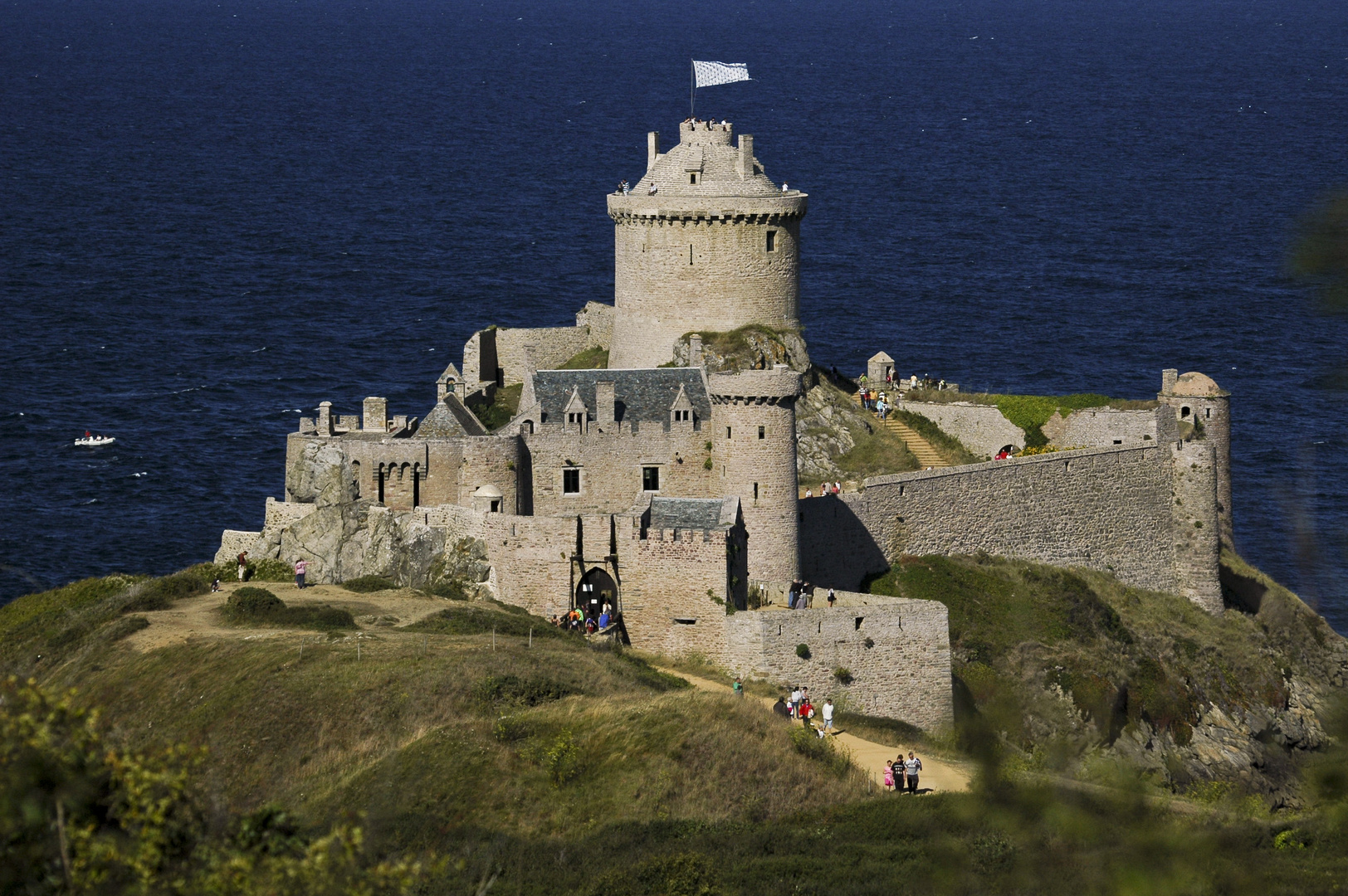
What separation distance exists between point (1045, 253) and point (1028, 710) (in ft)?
344

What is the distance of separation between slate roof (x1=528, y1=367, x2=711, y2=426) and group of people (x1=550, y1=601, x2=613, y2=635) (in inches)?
305

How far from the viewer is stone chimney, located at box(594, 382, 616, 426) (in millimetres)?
61406

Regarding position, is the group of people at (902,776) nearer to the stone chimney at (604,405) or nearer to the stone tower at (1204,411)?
the stone chimney at (604,405)

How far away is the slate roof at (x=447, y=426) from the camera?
6216cm

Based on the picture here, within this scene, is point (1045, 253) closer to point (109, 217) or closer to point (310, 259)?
point (310, 259)

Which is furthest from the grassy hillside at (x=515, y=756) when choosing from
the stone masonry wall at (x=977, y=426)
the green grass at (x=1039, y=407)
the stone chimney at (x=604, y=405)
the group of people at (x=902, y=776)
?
the green grass at (x=1039, y=407)

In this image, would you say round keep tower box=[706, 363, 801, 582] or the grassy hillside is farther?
round keep tower box=[706, 363, 801, 582]

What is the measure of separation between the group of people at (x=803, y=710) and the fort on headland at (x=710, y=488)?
152cm

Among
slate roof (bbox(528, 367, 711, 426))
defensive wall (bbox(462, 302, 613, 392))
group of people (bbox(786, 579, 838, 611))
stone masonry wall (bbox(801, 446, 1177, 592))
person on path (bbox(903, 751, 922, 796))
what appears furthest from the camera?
defensive wall (bbox(462, 302, 613, 392))

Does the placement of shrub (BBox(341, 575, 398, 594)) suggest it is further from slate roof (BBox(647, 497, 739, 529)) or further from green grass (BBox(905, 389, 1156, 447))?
green grass (BBox(905, 389, 1156, 447))

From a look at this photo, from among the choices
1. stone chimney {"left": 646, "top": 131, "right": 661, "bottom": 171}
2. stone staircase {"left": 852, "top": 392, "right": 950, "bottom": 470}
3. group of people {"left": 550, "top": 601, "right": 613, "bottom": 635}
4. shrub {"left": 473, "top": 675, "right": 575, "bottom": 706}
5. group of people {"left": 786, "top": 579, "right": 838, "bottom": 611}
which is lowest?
shrub {"left": 473, "top": 675, "right": 575, "bottom": 706}

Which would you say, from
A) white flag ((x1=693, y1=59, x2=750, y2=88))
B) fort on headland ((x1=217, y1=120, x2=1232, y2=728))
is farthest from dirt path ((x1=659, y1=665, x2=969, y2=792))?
white flag ((x1=693, y1=59, x2=750, y2=88))

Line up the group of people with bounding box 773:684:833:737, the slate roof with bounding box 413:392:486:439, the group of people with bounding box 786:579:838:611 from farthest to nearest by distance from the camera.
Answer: the slate roof with bounding box 413:392:486:439 < the group of people with bounding box 786:579:838:611 < the group of people with bounding box 773:684:833:737

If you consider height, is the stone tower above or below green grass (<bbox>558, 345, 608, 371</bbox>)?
below
